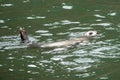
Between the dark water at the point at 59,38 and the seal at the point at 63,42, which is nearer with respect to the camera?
the dark water at the point at 59,38

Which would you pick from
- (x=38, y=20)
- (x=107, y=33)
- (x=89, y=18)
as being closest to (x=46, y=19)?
(x=38, y=20)

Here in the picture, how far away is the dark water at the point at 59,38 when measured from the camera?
11938 millimetres

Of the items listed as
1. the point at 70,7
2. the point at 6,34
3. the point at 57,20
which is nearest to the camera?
the point at 6,34

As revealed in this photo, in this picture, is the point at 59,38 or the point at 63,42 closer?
the point at 63,42

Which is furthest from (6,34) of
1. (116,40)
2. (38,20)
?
(116,40)

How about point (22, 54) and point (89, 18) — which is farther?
point (89, 18)

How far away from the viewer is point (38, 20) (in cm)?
1666

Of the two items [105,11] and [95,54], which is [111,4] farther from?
[95,54]

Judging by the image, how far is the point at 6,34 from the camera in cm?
1522

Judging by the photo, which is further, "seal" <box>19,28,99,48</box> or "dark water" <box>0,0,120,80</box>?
"seal" <box>19,28,99,48</box>

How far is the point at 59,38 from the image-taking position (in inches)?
Result: 573

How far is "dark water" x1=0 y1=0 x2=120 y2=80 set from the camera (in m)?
11.9

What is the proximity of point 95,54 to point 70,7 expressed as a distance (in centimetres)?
555

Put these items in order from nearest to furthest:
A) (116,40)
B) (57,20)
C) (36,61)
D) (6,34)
Result: 1. (36,61)
2. (116,40)
3. (6,34)
4. (57,20)
